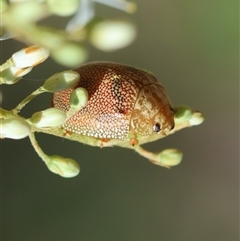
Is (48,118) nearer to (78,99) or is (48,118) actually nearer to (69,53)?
(78,99)

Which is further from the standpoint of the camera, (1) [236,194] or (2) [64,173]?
(1) [236,194]

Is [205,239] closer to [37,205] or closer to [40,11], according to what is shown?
[37,205]

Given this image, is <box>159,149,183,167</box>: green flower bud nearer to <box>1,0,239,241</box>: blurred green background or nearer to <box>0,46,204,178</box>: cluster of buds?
<box>0,46,204,178</box>: cluster of buds

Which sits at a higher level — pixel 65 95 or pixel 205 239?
pixel 65 95

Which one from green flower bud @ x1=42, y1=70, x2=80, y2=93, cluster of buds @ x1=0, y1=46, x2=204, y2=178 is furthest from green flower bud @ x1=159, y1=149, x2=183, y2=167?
green flower bud @ x1=42, y1=70, x2=80, y2=93

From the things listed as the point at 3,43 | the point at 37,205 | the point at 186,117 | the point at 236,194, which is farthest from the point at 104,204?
the point at 186,117

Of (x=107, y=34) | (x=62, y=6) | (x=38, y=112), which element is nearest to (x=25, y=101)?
(x=38, y=112)
